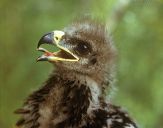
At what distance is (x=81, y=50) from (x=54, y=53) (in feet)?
0.18

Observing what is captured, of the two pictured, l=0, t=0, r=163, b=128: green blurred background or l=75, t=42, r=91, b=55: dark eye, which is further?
l=0, t=0, r=163, b=128: green blurred background

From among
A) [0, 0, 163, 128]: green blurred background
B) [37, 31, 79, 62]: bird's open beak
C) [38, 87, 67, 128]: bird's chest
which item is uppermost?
[0, 0, 163, 128]: green blurred background

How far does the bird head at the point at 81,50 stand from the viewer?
118 cm

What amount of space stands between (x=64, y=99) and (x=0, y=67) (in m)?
0.77

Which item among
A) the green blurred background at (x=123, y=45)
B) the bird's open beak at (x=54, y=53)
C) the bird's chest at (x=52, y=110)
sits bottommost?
the bird's chest at (x=52, y=110)

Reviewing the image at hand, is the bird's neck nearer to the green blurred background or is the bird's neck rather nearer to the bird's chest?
the bird's chest

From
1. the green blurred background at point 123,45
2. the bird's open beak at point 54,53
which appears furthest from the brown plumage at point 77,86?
the green blurred background at point 123,45

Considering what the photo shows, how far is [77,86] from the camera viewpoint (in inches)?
46.0

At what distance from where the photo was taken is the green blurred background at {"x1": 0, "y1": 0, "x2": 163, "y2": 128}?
1883mm

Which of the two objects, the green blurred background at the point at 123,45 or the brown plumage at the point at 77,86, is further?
the green blurred background at the point at 123,45

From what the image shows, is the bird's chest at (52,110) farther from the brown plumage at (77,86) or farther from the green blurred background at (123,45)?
the green blurred background at (123,45)

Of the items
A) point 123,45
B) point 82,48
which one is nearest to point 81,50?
point 82,48

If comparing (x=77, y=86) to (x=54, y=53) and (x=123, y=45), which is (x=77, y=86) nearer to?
(x=54, y=53)

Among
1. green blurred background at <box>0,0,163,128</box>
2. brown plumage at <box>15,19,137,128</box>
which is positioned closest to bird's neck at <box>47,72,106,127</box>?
brown plumage at <box>15,19,137,128</box>
